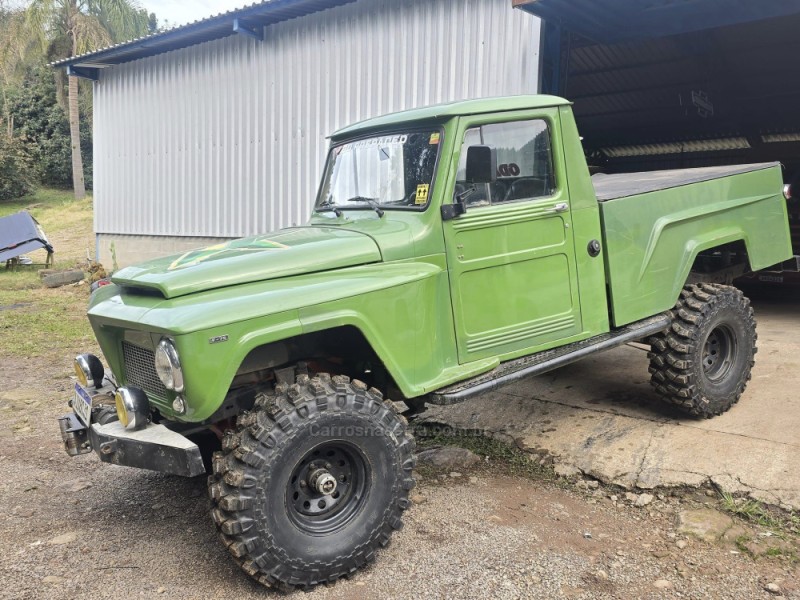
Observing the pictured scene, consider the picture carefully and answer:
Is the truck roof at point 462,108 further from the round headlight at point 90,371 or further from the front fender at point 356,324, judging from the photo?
the round headlight at point 90,371

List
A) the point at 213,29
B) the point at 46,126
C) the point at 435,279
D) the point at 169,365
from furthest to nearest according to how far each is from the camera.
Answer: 1. the point at 46,126
2. the point at 213,29
3. the point at 435,279
4. the point at 169,365

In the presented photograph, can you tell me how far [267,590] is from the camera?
304cm

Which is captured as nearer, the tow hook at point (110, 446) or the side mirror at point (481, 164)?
the tow hook at point (110, 446)

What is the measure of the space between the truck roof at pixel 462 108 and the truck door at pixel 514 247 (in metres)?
0.06

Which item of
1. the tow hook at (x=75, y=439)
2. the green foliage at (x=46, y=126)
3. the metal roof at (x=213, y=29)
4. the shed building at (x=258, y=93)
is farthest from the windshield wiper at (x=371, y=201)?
the green foliage at (x=46, y=126)

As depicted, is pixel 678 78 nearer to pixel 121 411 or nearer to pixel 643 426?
pixel 643 426

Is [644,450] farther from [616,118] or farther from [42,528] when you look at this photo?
[616,118]

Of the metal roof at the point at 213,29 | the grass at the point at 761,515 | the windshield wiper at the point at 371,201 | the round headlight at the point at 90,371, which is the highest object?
the metal roof at the point at 213,29

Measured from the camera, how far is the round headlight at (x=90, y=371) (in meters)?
3.68

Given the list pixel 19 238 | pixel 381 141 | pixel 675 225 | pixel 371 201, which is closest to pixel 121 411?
pixel 371 201

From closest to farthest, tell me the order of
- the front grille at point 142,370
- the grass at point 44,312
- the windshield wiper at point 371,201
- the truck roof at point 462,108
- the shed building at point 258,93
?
the front grille at point 142,370, the truck roof at point 462,108, the windshield wiper at point 371,201, the grass at point 44,312, the shed building at point 258,93

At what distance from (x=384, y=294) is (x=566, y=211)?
1.45m

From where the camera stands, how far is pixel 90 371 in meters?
3.68

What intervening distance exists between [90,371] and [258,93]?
812 centimetres
